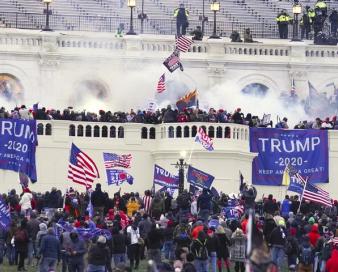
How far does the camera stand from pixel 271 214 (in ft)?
189

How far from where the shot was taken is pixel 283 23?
8475cm

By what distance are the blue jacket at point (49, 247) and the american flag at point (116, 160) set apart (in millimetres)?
20081

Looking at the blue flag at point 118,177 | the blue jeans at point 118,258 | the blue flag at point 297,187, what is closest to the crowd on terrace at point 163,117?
the blue flag at point 118,177

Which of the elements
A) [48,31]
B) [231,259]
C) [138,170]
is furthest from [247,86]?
[231,259]

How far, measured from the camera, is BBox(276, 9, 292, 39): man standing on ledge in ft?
277

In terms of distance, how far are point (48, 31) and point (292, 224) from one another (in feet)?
91.7

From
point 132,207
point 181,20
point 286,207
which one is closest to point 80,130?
point 286,207

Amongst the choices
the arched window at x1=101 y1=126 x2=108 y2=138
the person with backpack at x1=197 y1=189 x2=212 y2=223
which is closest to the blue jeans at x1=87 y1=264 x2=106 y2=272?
the person with backpack at x1=197 y1=189 x2=212 y2=223

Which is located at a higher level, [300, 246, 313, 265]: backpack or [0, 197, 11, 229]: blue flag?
[0, 197, 11, 229]: blue flag

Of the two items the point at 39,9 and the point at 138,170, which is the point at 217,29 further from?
the point at 138,170

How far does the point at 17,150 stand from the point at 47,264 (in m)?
20.1

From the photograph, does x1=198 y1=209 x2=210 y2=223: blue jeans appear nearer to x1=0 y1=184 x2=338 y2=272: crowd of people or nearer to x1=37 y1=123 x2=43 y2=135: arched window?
x1=0 y1=184 x2=338 y2=272: crowd of people

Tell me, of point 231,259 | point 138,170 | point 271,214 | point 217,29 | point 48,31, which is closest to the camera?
point 231,259

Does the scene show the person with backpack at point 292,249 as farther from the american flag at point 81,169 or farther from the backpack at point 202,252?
the american flag at point 81,169
